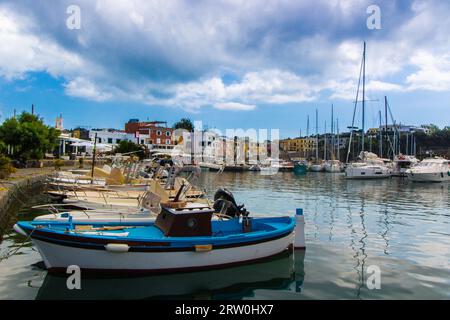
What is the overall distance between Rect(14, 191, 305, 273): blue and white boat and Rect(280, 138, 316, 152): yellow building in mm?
161421

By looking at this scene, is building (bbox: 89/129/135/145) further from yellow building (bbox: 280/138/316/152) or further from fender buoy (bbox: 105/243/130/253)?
yellow building (bbox: 280/138/316/152)

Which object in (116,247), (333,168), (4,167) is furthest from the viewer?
(333,168)

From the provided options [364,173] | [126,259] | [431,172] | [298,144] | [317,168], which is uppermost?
[298,144]

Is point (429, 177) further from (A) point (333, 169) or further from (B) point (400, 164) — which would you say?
(A) point (333, 169)

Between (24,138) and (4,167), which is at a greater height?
(24,138)

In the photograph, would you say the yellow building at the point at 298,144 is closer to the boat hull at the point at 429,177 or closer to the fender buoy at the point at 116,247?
the boat hull at the point at 429,177

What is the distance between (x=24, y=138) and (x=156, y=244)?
37348 mm

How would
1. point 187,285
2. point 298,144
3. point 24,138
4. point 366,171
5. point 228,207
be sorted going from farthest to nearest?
point 298,144 → point 366,171 → point 24,138 → point 228,207 → point 187,285

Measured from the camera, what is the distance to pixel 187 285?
10523 millimetres

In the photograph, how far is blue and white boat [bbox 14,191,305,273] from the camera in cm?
1034

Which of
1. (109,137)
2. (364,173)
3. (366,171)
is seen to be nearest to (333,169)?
(366,171)

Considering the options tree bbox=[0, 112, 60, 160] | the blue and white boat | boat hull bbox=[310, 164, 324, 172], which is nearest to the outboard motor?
the blue and white boat

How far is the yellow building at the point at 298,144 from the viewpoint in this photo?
172712 mm
